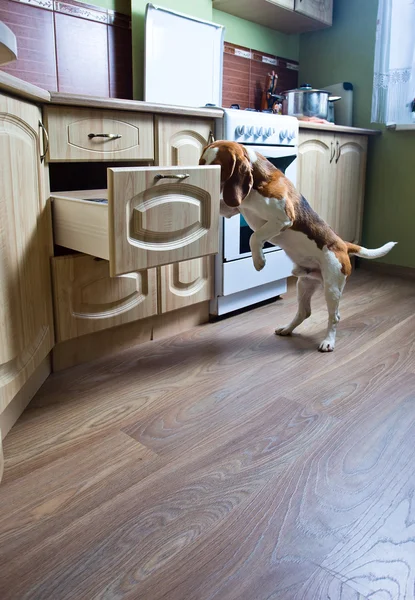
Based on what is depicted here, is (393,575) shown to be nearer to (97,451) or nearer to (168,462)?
(168,462)

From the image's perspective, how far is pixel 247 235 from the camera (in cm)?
211

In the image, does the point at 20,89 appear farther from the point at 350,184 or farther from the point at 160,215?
the point at 350,184

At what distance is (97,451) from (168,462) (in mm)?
177

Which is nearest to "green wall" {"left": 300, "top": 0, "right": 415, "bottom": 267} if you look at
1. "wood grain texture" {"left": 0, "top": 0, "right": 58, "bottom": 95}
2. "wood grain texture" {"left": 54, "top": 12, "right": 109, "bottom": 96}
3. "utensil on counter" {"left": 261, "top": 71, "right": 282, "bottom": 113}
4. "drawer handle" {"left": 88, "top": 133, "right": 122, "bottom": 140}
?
"utensil on counter" {"left": 261, "top": 71, "right": 282, "bottom": 113}

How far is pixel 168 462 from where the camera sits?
44.9 inches

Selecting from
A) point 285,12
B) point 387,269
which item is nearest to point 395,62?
point 285,12

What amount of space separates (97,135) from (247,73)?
158 cm

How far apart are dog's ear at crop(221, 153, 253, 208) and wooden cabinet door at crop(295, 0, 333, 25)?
167cm

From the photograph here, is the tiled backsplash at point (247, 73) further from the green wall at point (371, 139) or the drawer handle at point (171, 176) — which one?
the drawer handle at point (171, 176)

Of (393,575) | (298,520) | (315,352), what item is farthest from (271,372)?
(393,575)

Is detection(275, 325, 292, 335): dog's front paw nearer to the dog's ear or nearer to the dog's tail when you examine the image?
the dog's tail

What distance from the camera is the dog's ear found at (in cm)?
149

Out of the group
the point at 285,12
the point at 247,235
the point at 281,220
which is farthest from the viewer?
the point at 285,12

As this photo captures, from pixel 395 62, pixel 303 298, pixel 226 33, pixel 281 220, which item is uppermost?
pixel 226 33
